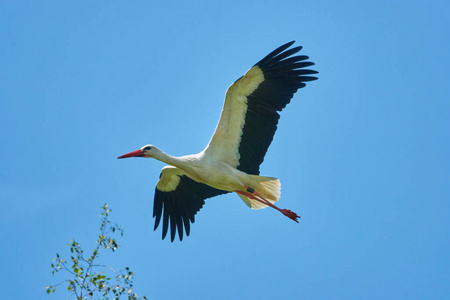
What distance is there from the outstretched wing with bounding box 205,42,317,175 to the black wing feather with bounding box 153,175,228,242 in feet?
3.50

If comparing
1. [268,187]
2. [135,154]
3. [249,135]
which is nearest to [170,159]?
[135,154]

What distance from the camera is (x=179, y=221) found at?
940 cm

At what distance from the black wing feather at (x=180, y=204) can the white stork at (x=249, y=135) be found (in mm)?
692

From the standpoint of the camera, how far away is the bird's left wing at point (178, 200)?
367 inches

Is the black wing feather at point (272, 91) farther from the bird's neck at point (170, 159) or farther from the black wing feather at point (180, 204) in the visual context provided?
the black wing feather at point (180, 204)

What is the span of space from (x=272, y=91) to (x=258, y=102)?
0.71ft

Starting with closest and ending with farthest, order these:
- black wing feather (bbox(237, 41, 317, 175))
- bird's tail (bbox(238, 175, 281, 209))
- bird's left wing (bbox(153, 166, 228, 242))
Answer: black wing feather (bbox(237, 41, 317, 175)), bird's tail (bbox(238, 175, 281, 209)), bird's left wing (bbox(153, 166, 228, 242))

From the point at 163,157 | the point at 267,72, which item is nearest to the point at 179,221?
the point at 163,157

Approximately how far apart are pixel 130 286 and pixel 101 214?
76 centimetres

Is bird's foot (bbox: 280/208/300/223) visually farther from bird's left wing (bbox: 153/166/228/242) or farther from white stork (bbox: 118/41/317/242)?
bird's left wing (bbox: 153/166/228/242)

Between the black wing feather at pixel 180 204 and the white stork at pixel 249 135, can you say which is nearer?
the white stork at pixel 249 135

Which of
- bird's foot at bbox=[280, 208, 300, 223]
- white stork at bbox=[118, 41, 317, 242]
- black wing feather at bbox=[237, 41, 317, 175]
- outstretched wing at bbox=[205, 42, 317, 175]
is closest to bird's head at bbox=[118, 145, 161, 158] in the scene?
white stork at bbox=[118, 41, 317, 242]

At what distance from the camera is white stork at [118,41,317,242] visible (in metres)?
8.02

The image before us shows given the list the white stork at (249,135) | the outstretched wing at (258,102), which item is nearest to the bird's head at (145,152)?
the white stork at (249,135)
